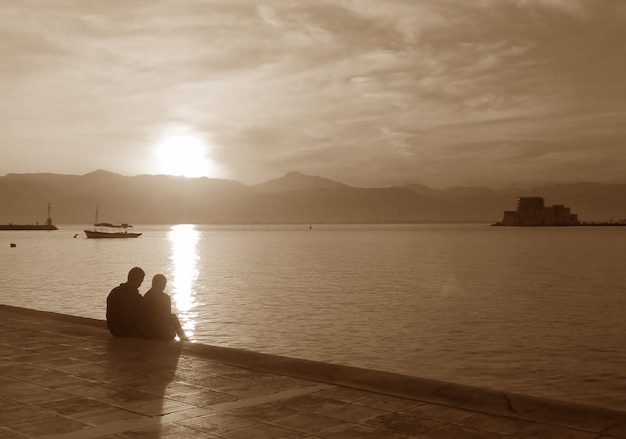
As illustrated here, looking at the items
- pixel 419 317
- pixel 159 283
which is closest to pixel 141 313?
pixel 159 283

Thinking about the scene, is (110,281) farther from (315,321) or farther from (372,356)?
(372,356)

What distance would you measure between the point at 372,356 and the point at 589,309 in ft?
67.0

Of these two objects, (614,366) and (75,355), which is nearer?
(75,355)

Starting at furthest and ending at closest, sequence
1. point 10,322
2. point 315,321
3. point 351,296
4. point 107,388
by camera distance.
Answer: point 351,296 → point 315,321 → point 10,322 → point 107,388

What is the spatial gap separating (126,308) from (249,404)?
5821 millimetres

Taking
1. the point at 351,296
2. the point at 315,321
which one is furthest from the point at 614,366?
the point at 351,296

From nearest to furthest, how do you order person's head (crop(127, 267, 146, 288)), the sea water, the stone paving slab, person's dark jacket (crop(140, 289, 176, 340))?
the stone paving slab < person's dark jacket (crop(140, 289, 176, 340)) < person's head (crop(127, 267, 146, 288)) < the sea water

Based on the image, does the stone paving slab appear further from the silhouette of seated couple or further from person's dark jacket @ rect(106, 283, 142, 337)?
person's dark jacket @ rect(106, 283, 142, 337)

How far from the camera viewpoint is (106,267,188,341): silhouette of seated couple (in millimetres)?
12289

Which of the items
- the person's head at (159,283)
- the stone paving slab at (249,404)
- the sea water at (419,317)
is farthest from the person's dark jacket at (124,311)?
the sea water at (419,317)

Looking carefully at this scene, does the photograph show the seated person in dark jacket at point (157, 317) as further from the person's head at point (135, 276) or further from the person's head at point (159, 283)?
the person's head at point (135, 276)

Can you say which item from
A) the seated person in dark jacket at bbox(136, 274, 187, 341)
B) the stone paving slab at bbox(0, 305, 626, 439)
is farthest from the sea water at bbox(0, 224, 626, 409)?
the stone paving slab at bbox(0, 305, 626, 439)

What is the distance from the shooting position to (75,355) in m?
10.9

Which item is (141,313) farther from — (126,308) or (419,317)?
(419,317)
